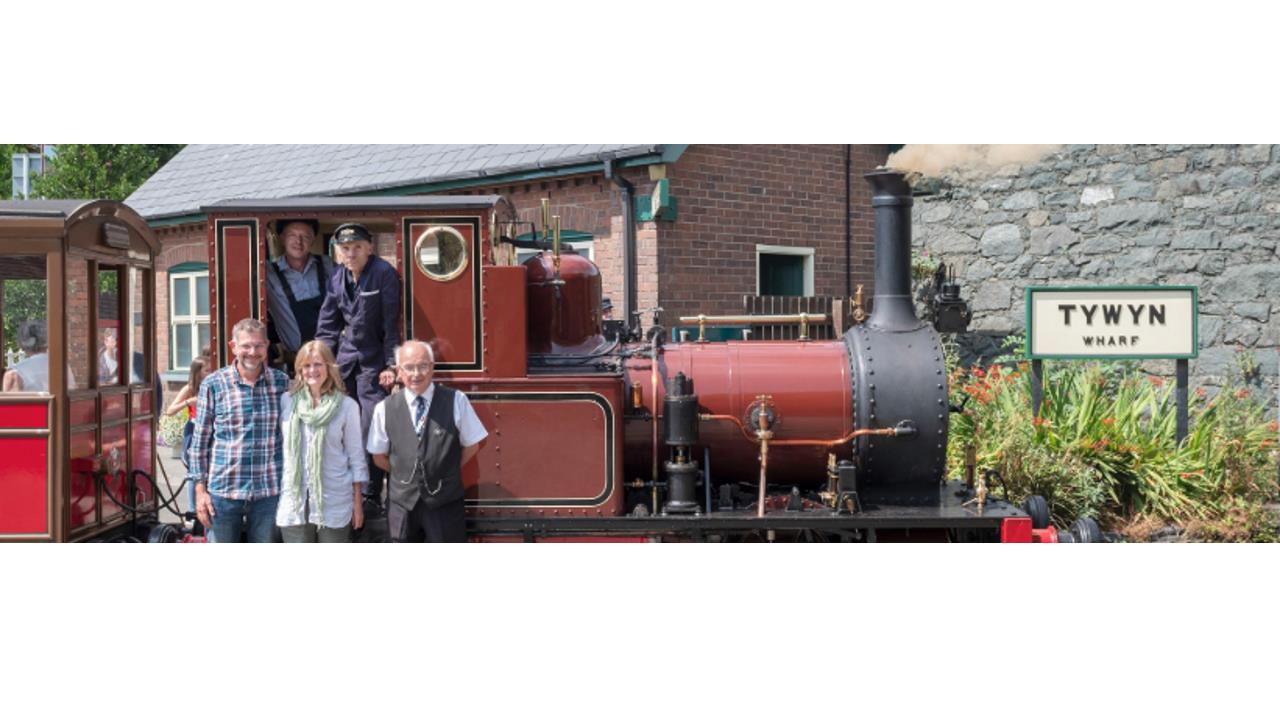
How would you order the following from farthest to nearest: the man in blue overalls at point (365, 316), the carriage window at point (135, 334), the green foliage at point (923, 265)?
1. the green foliage at point (923, 265)
2. the carriage window at point (135, 334)
3. the man in blue overalls at point (365, 316)

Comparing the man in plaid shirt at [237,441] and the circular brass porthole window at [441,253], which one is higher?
the circular brass porthole window at [441,253]

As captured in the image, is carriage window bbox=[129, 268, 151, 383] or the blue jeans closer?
the blue jeans

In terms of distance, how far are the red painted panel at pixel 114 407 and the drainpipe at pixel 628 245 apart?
4.99 m

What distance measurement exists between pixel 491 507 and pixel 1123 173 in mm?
7544

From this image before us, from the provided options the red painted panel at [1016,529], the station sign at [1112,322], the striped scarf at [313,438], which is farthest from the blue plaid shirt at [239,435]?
the station sign at [1112,322]

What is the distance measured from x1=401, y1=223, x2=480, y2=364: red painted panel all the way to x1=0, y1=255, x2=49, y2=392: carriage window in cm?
200

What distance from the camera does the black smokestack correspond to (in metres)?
6.72

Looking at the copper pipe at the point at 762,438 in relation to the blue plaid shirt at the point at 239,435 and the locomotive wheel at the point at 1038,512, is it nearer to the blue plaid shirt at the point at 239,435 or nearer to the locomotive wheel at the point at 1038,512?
the locomotive wheel at the point at 1038,512

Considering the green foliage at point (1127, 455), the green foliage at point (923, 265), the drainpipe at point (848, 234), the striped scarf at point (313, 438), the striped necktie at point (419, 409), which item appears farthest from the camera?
the drainpipe at point (848, 234)

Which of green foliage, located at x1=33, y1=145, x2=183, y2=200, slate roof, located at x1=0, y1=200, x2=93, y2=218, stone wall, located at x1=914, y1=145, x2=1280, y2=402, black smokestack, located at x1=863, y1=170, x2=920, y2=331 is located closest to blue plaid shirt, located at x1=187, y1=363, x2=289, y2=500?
slate roof, located at x1=0, y1=200, x2=93, y2=218

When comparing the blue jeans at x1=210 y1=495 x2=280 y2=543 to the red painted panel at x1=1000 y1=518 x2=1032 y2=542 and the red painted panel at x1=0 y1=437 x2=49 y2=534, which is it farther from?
the red painted panel at x1=1000 y1=518 x2=1032 y2=542

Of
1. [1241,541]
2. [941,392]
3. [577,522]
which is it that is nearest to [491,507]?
[577,522]

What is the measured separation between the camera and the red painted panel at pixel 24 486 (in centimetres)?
625

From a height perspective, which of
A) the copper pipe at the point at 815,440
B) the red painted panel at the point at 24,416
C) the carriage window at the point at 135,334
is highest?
the carriage window at the point at 135,334
